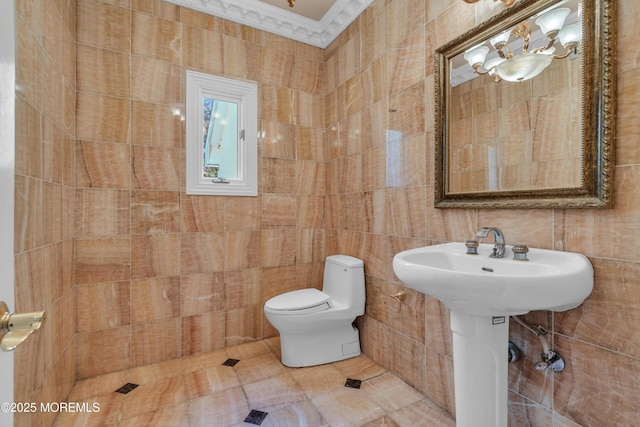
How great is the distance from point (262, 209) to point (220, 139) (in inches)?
24.7

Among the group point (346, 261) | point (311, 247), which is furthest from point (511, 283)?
point (311, 247)

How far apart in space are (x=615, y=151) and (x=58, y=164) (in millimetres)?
2392

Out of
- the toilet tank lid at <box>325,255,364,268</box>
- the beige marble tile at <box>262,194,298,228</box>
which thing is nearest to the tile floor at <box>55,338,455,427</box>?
the toilet tank lid at <box>325,255,364,268</box>

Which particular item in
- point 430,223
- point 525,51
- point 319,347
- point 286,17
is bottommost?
point 319,347

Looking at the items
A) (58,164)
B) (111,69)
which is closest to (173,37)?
(111,69)

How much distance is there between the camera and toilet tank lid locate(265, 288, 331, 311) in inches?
76.9

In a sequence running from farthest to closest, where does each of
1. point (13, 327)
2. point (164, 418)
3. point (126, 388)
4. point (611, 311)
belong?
point (126, 388)
point (164, 418)
point (611, 311)
point (13, 327)

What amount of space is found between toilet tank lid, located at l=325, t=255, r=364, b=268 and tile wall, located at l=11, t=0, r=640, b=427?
0.08 metres

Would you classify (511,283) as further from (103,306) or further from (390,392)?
(103,306)

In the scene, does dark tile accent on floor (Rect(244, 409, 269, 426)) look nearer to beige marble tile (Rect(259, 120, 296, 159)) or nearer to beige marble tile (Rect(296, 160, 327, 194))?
beige marble tile (Rect(296, 160, 327, 194))

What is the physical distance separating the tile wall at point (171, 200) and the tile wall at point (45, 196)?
0.39 feet

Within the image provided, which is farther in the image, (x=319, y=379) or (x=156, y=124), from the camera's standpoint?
(x=156, y=124)

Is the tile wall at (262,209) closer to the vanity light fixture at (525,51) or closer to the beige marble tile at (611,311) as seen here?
the beige marble tile at (611,311)

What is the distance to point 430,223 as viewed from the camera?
167 cm
